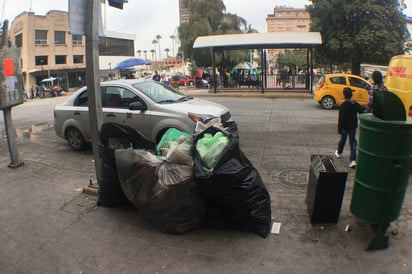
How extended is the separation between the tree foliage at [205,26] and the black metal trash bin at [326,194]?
101 ft

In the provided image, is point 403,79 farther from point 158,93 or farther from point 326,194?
point 158,93

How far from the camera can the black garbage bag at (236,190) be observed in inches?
147

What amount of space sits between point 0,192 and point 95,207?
73.9 inches

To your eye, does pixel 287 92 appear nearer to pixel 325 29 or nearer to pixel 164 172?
pixel 325 29

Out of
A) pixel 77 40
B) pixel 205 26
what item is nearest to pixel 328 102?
pixel 205 26

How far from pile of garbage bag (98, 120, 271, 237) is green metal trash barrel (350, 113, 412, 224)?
1.07 metres

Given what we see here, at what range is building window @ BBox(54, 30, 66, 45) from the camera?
50.1 m

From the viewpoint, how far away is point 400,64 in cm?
680

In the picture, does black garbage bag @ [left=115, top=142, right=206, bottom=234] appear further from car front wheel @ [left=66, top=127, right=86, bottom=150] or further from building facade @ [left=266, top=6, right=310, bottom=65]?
building facade @ [left=266, top=6, right=310, bottom=65]

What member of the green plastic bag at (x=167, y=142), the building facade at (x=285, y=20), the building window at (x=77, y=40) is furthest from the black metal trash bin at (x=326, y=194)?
the building facade at (x=285, y=20)

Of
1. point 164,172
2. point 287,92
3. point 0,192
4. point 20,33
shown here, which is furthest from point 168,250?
point 20,33

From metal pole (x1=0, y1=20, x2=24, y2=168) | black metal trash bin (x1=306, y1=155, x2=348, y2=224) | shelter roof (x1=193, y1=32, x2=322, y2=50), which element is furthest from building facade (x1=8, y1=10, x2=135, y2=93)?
black metal trash bin (x1=306, y1=155, x2=348, y2=224)

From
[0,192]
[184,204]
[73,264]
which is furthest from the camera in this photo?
[0,192]

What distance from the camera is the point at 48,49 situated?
4825 centimetres
